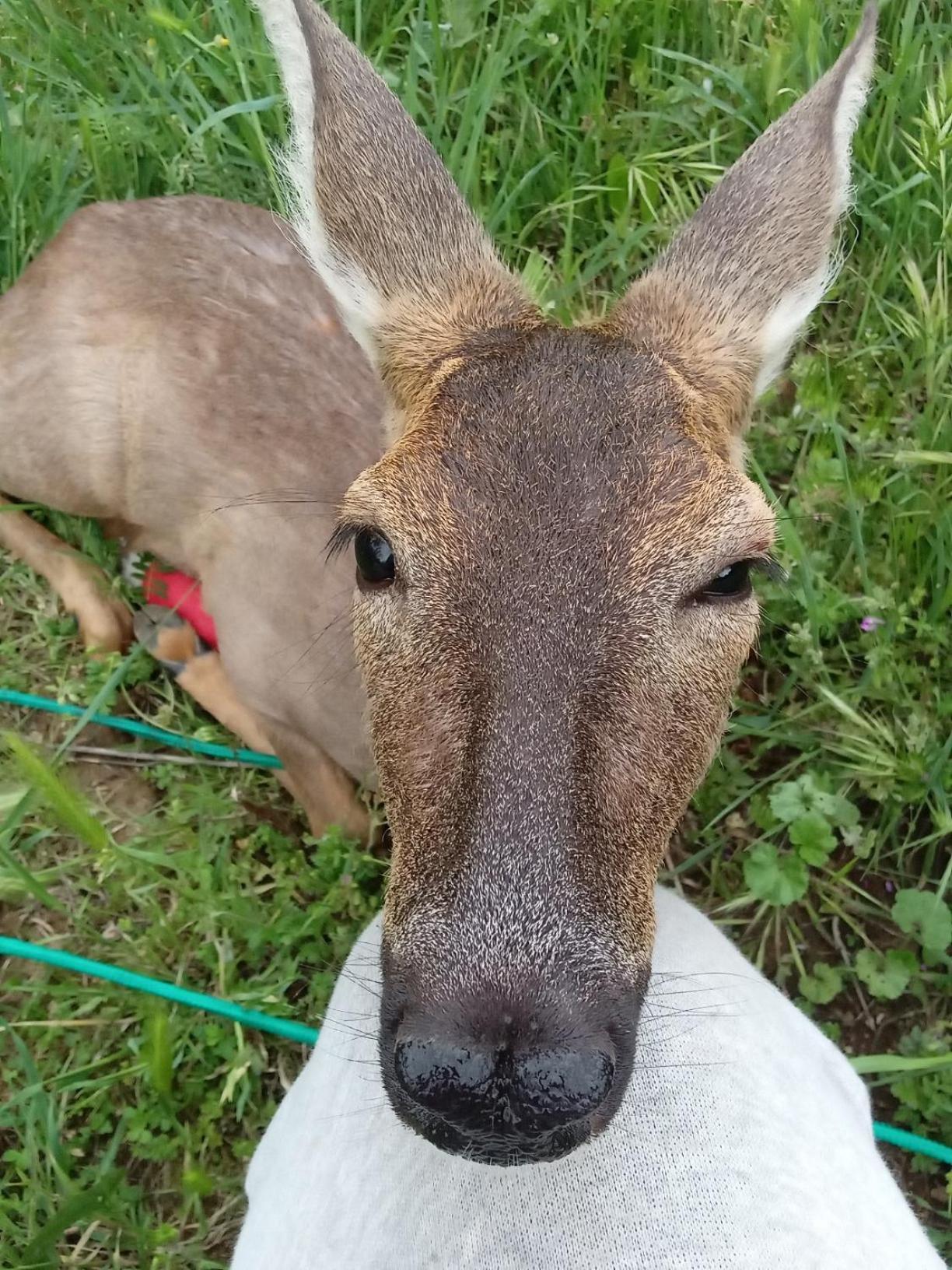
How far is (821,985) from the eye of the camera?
3484 millimetres

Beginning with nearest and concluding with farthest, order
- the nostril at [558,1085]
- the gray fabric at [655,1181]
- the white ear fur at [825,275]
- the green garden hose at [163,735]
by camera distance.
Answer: the nostril at [558,1085]
the gray fabric at [655,1181]
the white ear fur at [825,275]
the green garden hose at [163,735]

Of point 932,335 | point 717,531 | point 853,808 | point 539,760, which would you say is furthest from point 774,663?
point 539,760

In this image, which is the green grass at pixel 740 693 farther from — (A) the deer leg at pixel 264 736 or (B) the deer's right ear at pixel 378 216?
(B) the deer's right ear at pixel 378 216

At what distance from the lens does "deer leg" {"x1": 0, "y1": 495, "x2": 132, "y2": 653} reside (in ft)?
13.6

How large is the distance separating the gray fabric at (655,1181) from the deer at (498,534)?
13.9 inches

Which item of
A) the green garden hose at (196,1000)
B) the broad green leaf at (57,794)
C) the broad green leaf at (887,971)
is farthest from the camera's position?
the broad green leaf at (887,971)

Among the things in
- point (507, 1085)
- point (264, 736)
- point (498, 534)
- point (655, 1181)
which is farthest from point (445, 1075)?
point (264, 736)

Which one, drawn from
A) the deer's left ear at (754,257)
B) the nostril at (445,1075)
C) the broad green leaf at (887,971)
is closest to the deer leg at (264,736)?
the broad green leaf at (887,971)

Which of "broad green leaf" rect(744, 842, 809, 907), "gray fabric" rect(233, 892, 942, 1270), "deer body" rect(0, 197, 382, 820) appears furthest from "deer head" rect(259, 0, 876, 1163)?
"broad green leaf" rect(744, 842, 809, 907)

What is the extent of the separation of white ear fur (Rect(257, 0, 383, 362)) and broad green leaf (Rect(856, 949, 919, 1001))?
238cm

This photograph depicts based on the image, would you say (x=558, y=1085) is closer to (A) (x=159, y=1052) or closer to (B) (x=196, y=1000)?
(A) (x=159, y=1052)

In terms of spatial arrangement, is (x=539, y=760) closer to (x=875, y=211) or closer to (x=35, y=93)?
(x=875, y=211)

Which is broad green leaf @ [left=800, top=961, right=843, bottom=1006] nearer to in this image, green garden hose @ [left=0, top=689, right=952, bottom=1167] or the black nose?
green garden hose @ [left=0, top=689, right=952, bottom=1167]

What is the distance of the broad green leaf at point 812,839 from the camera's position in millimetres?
3488
